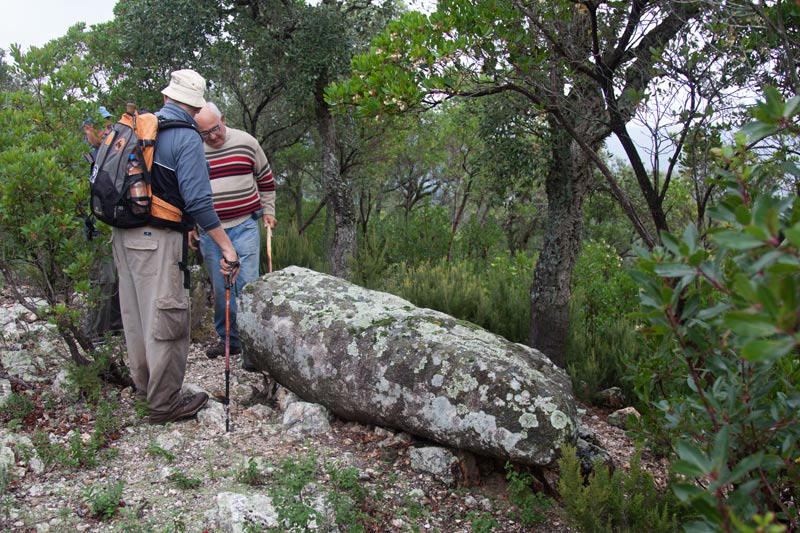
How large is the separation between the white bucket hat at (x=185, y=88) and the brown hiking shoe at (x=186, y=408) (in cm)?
189

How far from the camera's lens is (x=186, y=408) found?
12.6 feet

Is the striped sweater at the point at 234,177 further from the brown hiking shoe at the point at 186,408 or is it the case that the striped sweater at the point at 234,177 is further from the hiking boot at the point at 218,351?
the brown hiking shoe at the point at 186,408

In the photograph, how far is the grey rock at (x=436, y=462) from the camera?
3.23m

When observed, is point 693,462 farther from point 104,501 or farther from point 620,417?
point 620,417

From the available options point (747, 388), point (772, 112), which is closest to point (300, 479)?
point (747, 388)

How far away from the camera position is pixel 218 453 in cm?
347

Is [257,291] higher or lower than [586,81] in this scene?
lower

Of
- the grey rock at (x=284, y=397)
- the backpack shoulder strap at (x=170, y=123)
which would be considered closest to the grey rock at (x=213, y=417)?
the grey rock at (x=284, y=397)

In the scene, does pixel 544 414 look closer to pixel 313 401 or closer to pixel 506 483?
pixel 506 483

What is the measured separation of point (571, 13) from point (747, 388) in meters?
2.90

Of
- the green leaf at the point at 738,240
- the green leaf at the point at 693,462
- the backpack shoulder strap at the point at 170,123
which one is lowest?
the green leaf at the point at 693,462

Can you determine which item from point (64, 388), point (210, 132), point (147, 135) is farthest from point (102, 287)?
point (147, 135)

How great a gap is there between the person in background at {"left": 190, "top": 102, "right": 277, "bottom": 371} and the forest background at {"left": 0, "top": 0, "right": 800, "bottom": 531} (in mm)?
850

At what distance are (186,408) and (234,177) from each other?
2.03 metres
